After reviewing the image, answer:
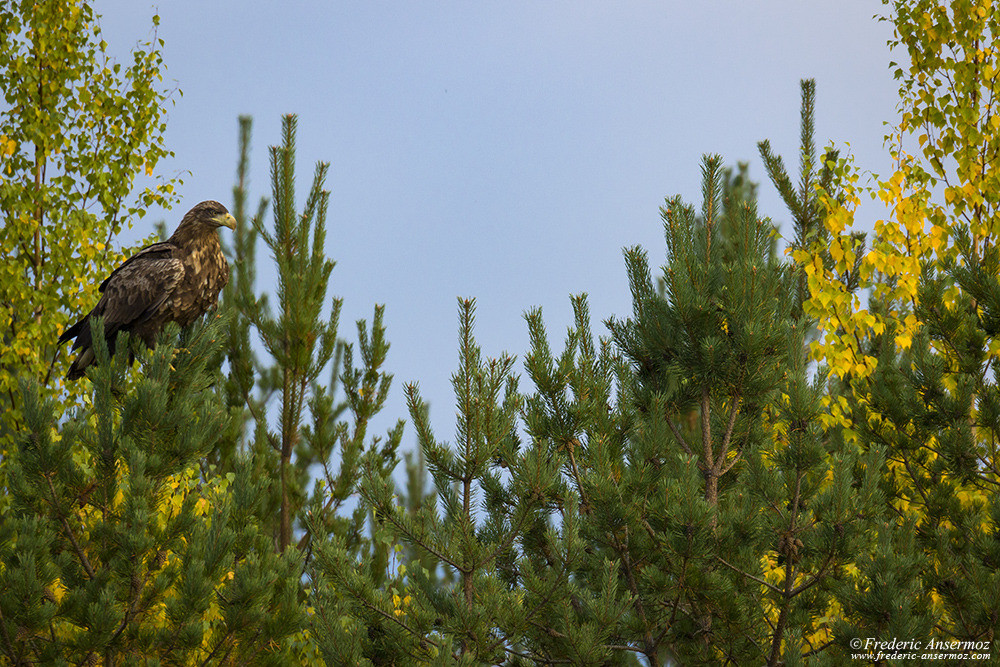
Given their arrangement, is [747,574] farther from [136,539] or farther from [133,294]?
[133,294]

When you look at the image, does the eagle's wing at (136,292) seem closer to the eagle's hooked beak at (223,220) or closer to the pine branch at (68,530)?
the eagle's hooked beak at (223,220)

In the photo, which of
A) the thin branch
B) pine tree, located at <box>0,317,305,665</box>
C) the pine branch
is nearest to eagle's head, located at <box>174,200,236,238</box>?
pine tree, located at <box>0,317,305,665</box>

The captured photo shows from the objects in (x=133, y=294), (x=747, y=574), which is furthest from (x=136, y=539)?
(x=747, y=574)

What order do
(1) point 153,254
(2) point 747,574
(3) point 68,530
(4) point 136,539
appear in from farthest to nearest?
(1) point 153,254 → (3) point 68,530 → (4) point 136,539 → (2) point 747,574

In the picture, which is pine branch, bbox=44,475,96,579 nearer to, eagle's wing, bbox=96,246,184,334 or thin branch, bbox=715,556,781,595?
eagle's wing, bbox=96,246,184,334

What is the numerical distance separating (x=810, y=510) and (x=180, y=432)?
11.9 feet

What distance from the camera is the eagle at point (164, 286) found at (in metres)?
6.60

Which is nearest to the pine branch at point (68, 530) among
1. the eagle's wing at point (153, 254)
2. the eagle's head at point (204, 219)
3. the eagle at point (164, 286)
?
the eagle at point (164, 286)

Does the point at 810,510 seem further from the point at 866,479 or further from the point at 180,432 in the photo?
the point at 180,432

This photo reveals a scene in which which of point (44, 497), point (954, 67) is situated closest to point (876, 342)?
point (954, 67)

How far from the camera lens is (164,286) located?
666 centimetres

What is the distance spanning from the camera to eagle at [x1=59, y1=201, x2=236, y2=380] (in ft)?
21.7

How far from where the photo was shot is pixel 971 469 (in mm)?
6805

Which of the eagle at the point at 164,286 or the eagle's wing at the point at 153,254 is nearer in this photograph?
the eagle at the point at 164,286
